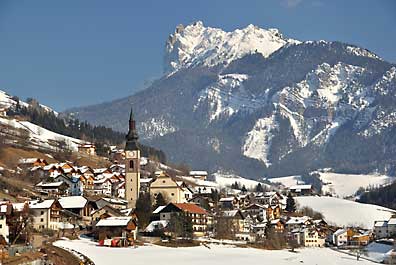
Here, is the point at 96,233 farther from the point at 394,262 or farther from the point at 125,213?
the point at 394,262

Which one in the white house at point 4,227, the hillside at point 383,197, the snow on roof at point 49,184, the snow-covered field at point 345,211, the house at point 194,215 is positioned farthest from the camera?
the hillside at point 383,197

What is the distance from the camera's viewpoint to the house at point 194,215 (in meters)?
65.9

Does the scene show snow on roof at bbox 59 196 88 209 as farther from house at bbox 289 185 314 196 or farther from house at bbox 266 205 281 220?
house at bbox 289 185 314 196

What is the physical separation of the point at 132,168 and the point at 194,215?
1337 centimetres

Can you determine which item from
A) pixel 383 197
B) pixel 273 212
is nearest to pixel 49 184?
pixel 273 212

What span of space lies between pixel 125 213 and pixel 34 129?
6732cm

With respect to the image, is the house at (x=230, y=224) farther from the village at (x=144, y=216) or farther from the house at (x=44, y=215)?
the house at (x=44, y=215)

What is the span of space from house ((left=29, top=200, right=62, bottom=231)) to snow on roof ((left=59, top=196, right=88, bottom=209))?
5814 millimetres

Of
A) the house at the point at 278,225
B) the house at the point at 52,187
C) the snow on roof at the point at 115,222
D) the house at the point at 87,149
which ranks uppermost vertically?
the house at the point at 87,149

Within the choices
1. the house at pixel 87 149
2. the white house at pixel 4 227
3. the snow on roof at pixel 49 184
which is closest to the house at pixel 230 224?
the snow on roof at pixel 49 184

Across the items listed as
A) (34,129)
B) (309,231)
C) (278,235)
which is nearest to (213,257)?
(278,235)

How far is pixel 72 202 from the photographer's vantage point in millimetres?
65062

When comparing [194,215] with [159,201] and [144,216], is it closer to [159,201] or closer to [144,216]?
[144,216]

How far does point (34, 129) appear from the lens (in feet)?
430
